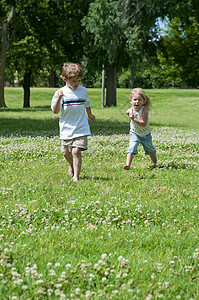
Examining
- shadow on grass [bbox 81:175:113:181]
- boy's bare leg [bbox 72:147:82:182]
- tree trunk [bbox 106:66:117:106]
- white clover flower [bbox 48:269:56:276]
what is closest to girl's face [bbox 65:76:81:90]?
boy's bare leg [bbox 72:147:82:182]

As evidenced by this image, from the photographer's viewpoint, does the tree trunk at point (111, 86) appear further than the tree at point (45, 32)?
Yes

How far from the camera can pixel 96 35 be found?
3225 centimetres

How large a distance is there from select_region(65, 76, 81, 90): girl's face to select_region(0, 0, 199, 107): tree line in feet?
87.4

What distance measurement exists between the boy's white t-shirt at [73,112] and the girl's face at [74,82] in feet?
0.23

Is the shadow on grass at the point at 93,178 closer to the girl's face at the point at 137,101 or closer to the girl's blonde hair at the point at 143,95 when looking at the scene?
the girl's face at the point at 137,101

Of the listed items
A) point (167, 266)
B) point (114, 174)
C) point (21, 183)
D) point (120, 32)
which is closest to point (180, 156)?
point (114, 174)

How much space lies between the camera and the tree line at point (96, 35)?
32.2 metres

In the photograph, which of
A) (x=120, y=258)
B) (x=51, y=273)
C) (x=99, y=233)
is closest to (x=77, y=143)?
(x=99, y=233)

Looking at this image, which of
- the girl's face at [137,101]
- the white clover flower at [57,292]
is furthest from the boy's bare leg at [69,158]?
the white clover flower at [57,292]

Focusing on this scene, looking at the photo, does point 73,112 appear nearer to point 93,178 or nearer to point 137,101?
point 93,178

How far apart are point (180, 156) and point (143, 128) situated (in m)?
2.13

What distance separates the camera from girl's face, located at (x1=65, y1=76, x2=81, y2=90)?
6291 mm

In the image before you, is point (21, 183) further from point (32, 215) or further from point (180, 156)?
point (180, 156)

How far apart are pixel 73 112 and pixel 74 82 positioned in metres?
0.54
